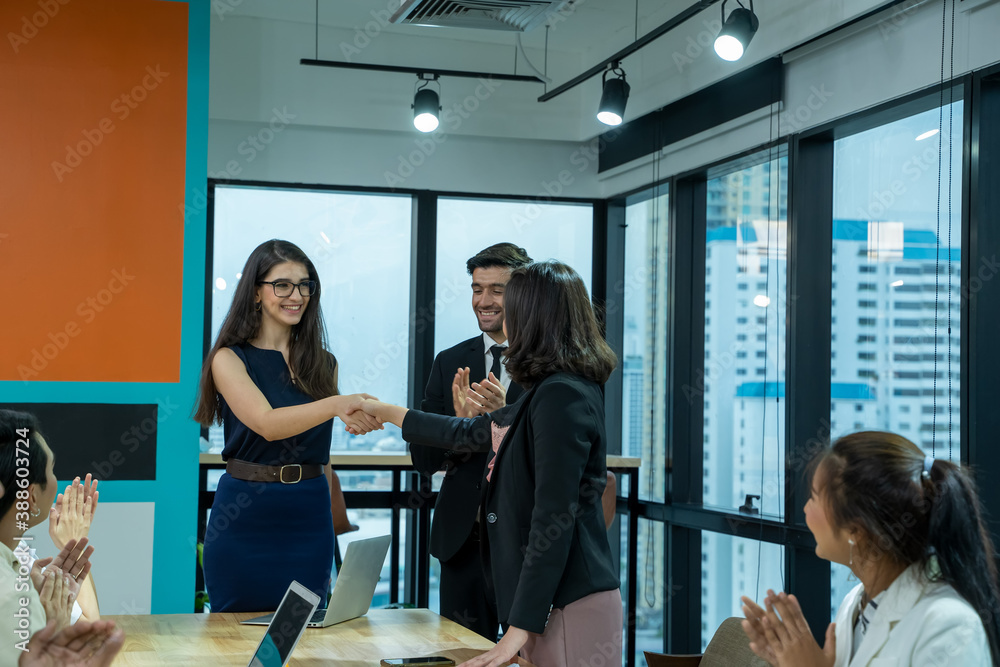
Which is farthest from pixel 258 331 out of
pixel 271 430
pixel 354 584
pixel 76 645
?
pixel 76 645

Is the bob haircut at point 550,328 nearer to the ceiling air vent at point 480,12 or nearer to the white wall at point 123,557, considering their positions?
the ceiling air vent at point 480,12

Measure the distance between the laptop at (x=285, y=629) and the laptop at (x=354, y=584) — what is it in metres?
0.30

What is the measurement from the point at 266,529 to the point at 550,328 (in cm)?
105

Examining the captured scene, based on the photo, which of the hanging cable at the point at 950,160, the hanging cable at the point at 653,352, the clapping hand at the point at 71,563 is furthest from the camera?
the hanging cable at the point at 653,352

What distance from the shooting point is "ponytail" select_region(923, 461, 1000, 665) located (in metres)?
1.58

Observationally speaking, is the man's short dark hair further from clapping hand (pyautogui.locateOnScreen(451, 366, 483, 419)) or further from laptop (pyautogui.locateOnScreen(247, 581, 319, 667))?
laptop (pyautogui.locateOnScreen(247, 581, 319, 667))

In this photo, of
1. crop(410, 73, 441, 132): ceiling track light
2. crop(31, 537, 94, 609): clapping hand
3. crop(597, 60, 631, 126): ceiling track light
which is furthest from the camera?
crop(410, 73, 441, 132): ceiling track light

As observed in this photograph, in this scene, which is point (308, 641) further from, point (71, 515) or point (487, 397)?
point (487, 397)

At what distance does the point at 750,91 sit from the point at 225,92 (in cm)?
267

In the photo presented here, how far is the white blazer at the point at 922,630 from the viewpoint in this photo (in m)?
1.52

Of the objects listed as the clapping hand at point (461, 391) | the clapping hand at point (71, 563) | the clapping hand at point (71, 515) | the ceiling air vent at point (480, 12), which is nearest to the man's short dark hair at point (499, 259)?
the clapping hand at point (461, 391)

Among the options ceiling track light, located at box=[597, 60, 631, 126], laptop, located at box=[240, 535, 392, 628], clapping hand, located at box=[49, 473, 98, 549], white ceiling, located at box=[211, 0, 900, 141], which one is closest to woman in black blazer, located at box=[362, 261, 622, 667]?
laptop, located at box=[240, 535, 392, 628]

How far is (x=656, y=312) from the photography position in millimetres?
5266

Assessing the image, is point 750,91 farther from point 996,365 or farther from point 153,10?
point 153,10
